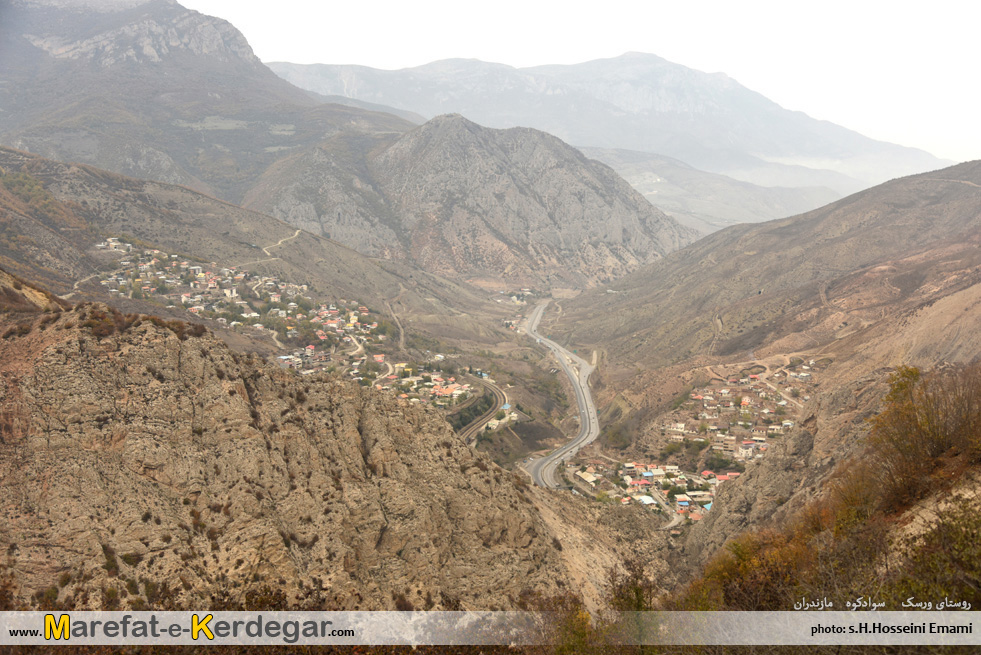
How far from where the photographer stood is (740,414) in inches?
2544

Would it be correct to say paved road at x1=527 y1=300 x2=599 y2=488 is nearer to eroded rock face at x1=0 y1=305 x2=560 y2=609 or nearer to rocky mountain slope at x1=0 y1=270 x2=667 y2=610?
rocky mountain slope at x1=0 y1=270 x2=667 y2=610

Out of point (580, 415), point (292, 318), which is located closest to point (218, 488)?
point (580, 415)

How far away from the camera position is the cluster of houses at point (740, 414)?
60.1 meters

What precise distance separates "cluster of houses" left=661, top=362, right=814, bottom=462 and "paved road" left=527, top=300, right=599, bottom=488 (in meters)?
10.8

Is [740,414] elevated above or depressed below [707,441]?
above

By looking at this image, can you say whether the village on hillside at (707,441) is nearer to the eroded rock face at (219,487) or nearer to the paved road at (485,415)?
the paved road at (485,415)

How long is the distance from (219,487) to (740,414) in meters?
55.9

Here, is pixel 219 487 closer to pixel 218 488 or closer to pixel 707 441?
pixel 218 488

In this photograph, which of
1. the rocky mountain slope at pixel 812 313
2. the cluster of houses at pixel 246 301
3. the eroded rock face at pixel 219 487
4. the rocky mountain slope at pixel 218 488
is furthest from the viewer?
the cluster of houses at pixel 246 301

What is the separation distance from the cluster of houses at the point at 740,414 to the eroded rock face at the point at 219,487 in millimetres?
39574

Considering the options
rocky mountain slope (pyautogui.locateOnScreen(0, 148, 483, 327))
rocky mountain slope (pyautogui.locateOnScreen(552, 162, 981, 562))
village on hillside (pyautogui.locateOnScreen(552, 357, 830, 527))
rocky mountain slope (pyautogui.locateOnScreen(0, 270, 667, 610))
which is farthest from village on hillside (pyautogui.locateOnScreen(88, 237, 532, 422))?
rocky mountain slope (pyautogui.locateOnScreen(0, 270, 667, 610))

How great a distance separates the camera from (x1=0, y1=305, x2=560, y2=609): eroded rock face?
61.3 ft

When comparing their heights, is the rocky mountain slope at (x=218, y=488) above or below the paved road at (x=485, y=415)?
above

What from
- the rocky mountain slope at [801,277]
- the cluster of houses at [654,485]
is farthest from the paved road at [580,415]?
the rocky mountain slope at [801,277]
